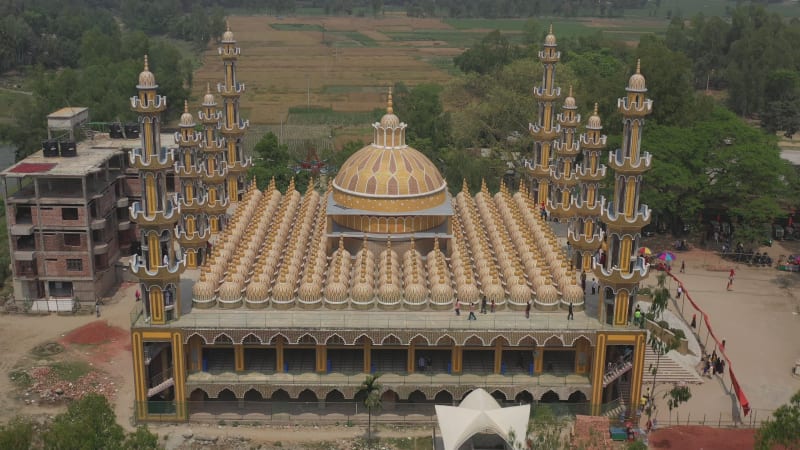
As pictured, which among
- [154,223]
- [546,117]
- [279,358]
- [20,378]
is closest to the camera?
[154,223]

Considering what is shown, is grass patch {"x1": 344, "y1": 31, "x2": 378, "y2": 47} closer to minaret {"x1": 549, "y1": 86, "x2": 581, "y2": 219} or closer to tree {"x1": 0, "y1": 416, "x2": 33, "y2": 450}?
minaret {"x1": 549, "y1": 86, "x2": 581, "y2": 219}

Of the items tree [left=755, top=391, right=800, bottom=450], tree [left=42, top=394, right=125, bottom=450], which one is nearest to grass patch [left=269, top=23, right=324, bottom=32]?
tree [left=42, top=394, right=125, bottom=450]

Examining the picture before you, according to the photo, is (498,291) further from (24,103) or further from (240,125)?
(24,103)

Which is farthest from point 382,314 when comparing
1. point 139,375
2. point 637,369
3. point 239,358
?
point 637,369

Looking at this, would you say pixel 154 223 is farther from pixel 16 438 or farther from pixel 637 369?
pixel 637 369

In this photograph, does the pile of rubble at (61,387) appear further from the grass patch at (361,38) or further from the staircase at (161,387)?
the grass patch at (361,38)

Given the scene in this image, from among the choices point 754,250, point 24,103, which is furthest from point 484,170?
point 24,103

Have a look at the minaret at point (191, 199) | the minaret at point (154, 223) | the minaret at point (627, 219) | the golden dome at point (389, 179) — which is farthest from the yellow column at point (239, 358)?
the minaret at point (627, 219)
